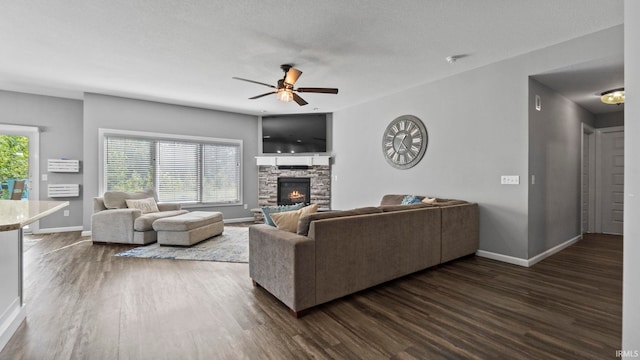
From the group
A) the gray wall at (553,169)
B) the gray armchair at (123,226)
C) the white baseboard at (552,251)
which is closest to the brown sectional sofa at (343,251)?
the white baseboard at (552,251)

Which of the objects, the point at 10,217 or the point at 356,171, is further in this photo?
the point at 356,171

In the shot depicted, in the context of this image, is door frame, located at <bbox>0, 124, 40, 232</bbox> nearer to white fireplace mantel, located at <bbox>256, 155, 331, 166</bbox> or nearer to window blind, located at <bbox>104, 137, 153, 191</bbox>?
window blind, located at <bbox>104, 137, 153, 191</bbox>

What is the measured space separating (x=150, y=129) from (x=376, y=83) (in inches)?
178

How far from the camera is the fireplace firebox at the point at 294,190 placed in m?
6.86

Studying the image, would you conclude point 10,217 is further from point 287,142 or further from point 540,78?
point 287,142

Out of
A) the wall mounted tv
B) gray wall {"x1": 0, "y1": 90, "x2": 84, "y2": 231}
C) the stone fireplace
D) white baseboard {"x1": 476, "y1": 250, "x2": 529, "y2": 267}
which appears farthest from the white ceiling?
white baseboard {"x1": 476, "y1": 250, "x2": 529, "y2": 267}

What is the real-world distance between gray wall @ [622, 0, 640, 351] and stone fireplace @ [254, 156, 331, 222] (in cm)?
544

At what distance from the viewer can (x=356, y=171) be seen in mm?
5953

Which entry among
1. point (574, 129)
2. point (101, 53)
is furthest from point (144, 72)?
point (574, 129)

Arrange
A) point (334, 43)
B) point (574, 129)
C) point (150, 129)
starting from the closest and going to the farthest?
point (334, 43) < point (574, 129) < point (150, 129)

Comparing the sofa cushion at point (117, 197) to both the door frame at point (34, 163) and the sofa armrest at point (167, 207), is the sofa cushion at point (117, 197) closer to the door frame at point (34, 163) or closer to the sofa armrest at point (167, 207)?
the sofa armrest at point (167, 207)

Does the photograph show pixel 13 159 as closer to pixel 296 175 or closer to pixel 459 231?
pixel 296 175

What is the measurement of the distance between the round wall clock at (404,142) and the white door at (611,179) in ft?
12.3

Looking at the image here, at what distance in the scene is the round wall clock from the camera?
4598 millimetres
